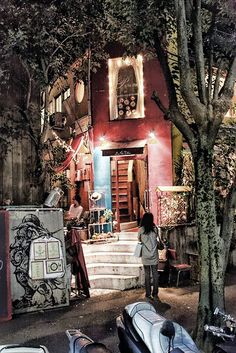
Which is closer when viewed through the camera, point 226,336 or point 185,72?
point 226,336

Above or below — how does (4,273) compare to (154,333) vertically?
below

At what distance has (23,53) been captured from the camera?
10.1 m

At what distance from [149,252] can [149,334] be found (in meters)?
5.42

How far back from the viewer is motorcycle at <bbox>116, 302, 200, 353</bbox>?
12.7 feet

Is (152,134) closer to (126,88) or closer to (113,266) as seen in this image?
(126,88)

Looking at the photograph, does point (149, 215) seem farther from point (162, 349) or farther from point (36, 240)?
point (162, 349)

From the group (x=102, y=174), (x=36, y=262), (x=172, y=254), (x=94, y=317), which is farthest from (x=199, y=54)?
(x=102, y=174)

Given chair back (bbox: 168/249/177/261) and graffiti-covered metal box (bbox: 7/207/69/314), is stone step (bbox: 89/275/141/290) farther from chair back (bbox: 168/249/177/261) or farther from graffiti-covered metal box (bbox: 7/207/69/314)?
graffiti-covered metal box (bbox: 7/207/69/314)

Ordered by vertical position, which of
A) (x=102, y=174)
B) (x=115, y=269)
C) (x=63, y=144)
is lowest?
(x=115, y=269)

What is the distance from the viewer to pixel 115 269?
11.4m

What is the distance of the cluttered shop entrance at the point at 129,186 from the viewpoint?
16.1 metres

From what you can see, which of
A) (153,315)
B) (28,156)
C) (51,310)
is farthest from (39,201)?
(153,315)

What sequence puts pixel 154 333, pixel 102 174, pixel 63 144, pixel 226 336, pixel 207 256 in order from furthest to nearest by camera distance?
pixel 102 174 → pixel 63 144 → pixel 207 256 → pixel 154 333 → pixel 226 336

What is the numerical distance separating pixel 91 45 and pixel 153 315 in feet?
32.0
